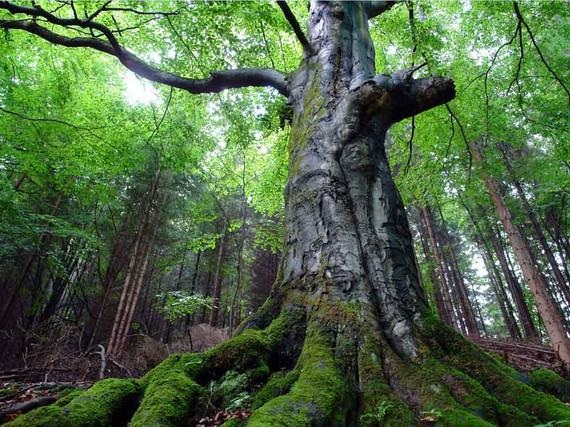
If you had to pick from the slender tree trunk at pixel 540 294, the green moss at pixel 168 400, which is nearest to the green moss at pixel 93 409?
the green moss at pixel 168 400

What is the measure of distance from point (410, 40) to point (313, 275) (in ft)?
13.5

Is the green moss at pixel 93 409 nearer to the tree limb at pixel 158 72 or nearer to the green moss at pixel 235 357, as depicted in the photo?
the green moss at pixel 235 357

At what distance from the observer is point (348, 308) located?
2.46 m

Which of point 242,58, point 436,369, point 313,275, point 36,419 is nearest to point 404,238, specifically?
point 313,275

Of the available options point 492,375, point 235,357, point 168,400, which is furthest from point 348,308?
point 168,400

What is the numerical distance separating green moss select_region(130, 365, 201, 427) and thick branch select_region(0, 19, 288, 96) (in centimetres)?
359

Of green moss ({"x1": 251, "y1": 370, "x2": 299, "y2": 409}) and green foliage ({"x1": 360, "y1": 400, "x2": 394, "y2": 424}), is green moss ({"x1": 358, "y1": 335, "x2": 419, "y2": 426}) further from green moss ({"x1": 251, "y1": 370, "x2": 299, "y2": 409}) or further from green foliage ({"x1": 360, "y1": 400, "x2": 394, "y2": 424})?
green moss ({"x1": 251, "y1": 370, "x2": 299, "y2": 409})

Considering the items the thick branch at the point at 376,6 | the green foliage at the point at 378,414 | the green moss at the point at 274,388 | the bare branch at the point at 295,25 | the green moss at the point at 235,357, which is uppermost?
the thick branch at the point at 376,6

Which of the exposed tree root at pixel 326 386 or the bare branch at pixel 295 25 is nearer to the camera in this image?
the exposed tree root at pixel 326 386

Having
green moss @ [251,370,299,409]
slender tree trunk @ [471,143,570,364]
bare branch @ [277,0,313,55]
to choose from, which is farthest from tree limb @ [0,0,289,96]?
slender tree trunk @ [471,143,570,364]

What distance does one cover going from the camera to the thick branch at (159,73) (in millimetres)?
4461

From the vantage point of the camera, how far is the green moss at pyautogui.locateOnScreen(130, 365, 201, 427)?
5.89 ft

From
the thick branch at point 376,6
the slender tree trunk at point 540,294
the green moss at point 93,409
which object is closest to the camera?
the green moss at point 93,409

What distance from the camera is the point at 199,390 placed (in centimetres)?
216
